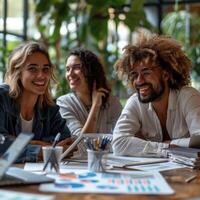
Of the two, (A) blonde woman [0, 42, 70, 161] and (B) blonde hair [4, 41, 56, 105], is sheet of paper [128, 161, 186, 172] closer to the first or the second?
(A) blonde woman [0, 42, 70, 161]

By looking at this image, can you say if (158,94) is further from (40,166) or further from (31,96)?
(40,166)

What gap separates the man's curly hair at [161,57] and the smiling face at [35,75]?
1.54 ft

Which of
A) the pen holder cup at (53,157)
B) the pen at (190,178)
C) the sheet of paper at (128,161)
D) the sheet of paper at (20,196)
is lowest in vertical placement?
the sheet of paper at (128,161)

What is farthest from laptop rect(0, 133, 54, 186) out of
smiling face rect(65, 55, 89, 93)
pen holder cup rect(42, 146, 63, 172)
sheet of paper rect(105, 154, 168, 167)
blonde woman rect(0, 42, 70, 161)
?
smiling face rect(65, 55, 89, 93)

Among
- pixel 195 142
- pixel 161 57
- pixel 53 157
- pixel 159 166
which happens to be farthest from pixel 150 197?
pixel 161 57

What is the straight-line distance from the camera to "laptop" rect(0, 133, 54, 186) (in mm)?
1408

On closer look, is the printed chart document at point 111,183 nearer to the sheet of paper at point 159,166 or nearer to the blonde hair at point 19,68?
the sheet of paper at point 159,166

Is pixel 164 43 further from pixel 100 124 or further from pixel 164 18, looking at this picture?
pixel 164 18

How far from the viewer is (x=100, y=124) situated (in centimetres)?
295

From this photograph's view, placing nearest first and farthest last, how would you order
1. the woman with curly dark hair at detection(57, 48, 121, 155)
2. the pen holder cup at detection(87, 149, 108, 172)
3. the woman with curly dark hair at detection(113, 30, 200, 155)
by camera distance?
the pen holder cup at detection(87, 149, 108, 172) → the woman with curly dark hair at detection(113, 30, 200, 155) → the woman with curly dark hair at detection(57, 48, 121, 155)

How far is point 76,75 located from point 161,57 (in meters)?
0.65

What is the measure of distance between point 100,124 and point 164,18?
1730mm

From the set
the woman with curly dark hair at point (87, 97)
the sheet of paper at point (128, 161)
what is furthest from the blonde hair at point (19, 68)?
the sheet of paper at point (128, 161)

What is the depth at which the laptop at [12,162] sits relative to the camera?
1.41 meters
